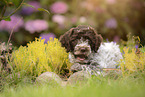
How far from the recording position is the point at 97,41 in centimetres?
293

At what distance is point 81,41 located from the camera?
2850 mm

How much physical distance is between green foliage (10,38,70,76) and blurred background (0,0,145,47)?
6.58 ft

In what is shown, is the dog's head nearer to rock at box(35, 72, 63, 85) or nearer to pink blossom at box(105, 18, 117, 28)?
rock at box(35, 72, 63, 85)

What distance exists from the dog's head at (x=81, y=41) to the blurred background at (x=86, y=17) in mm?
2577

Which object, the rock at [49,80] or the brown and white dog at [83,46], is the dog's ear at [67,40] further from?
the rock at [49,80]

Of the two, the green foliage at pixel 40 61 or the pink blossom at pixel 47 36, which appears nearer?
the green foliage at pixel 40 61

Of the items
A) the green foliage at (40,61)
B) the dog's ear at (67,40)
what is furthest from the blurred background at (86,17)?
the dog's ear at (67,40)

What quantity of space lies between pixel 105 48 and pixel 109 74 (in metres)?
0.81

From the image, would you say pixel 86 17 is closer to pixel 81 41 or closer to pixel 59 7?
pixel 59 7

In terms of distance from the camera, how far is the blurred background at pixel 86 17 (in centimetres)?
560

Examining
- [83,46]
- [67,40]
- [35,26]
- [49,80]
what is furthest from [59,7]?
[49,80]

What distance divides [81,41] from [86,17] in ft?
9.86

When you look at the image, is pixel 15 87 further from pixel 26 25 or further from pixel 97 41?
pixel 26 25

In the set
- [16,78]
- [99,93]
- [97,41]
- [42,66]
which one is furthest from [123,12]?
[99,93]
